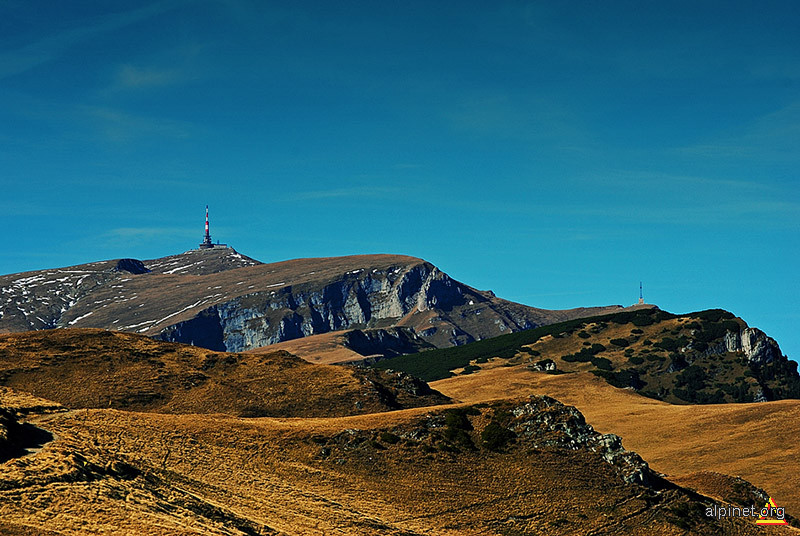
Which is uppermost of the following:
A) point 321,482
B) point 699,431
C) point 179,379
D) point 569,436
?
point 179,379

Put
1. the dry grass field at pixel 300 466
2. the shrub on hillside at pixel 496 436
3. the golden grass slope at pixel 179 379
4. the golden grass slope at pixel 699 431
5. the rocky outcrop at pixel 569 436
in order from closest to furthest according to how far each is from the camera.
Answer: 1. the dry grass field at pixel 300 466
2. the rocky outcrop at pixel 569 436
3. the shrub on hillside at pixel 496 436
4. the golden grass slope at pixel 179 379
5. the golden grass slope at pixel 699 431

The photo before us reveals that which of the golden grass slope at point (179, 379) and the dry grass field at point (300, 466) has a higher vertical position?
the golden grass slope at point (179, 379)

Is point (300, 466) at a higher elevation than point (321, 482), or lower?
higher

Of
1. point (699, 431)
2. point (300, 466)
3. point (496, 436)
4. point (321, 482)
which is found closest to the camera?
point (321, 482)

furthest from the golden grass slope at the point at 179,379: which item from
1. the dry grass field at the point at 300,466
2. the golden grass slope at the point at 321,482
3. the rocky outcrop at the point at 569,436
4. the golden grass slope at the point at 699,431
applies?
the golden grass slope at the point at 699,431

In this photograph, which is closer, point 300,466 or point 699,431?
point 300,466

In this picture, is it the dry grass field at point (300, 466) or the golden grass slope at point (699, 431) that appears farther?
the golden grass slope at point (699, 431)

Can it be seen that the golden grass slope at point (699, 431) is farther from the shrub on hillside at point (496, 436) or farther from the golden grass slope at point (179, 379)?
the shrub on hillside at point (496, 436)

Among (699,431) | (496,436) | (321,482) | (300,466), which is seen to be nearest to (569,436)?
(496,436)

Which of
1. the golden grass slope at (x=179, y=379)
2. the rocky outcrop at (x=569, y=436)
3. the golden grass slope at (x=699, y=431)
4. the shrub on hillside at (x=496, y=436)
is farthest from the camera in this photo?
the golden grass slope at (x=699, y=431)

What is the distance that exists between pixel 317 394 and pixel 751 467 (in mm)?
53757

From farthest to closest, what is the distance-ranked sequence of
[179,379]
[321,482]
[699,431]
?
1. [699,431]
2. [179,379]
3. [321,482]

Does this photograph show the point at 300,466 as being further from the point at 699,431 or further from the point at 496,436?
the point at 699,431

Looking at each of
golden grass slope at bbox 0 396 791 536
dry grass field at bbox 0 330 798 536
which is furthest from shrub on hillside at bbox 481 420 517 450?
golden grass slope at bbox 0 396 791 536
